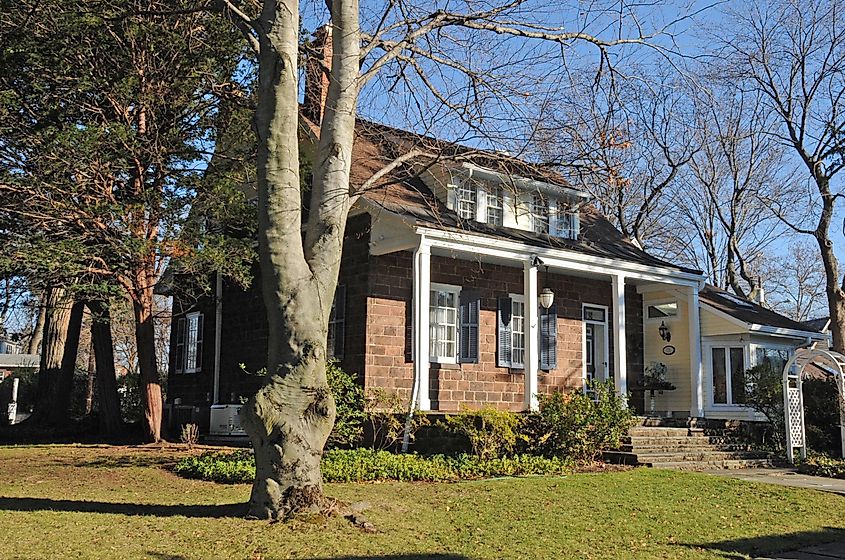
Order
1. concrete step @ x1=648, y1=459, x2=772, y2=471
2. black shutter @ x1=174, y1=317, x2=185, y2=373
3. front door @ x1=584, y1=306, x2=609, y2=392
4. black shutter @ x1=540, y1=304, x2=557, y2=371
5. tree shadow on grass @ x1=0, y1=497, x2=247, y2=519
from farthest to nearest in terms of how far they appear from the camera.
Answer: black shutter @ x1=174, y1=317, x2=185, y2=373, front door @ x1=584, y1=306, x2=609, y2=392, black shutter @ x1=540, y1=304, x2=557, y2=371, concrete step @ x1=648, y1=459, x2=772, y2=471, tree shadow on grass @ x1=0, y1=497, x2=247, y2=519

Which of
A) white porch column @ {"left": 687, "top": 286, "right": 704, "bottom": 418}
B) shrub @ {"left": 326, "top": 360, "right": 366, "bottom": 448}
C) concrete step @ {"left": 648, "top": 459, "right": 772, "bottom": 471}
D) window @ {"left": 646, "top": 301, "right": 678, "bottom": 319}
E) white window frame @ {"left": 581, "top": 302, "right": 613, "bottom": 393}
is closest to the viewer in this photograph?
shrub @ {"left": 326, "top": 360, "right": 366, "bottom": 448}

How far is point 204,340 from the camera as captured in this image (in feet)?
67.7

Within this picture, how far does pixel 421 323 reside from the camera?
14.6 metres

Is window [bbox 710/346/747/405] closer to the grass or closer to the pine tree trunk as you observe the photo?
the grass

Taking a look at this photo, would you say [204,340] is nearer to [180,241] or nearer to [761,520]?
[180,241]

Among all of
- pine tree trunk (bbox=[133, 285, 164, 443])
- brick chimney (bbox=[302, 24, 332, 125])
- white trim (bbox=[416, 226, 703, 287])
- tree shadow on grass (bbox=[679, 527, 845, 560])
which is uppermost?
brick chimney (bbox=[302, 24, 332, 125])

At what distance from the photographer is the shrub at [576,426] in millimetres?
13312

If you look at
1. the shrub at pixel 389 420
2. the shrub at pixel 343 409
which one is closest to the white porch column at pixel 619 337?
the shrub at pixel 389 420

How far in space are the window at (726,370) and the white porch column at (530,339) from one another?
7.29 m

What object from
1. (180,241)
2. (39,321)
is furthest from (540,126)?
(39,321)

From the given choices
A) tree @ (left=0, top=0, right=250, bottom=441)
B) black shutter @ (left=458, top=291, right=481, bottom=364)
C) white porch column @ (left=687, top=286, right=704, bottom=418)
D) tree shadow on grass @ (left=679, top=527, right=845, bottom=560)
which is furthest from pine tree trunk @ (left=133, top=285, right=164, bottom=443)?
white porch column @ (left=687, top=286, right=704, bottom=418)

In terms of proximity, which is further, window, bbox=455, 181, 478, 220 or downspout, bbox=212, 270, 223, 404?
downspout, bbox=212, 270, 223, 404

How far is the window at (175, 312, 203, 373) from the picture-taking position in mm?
20953

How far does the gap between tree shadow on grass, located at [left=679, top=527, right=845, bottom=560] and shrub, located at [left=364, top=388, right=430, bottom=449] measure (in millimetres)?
6584
